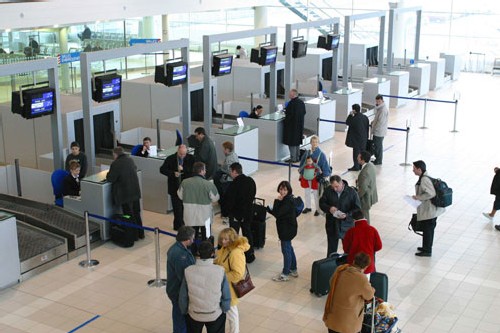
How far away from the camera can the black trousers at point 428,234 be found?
33.8 ft

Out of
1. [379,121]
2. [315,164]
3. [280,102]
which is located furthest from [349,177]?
[280,102]

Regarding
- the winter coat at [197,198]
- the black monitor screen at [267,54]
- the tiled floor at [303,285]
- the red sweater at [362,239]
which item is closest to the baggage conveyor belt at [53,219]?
the tiled floor at [303,285]

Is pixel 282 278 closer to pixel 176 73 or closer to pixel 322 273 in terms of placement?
pixel 322 273

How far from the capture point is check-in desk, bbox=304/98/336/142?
56.5 feet

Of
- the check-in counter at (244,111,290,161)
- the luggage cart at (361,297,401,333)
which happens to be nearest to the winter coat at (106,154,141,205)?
the luggage cart at (361,297,401,333)

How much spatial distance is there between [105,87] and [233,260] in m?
5.75

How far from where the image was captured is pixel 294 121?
603 inches

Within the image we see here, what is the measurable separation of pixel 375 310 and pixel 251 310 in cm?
172

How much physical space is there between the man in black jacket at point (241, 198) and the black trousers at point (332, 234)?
44.0 inches

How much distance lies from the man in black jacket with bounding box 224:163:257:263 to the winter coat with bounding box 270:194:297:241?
2.61 ft

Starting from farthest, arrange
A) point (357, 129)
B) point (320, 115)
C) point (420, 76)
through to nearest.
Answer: point (420, 76)
point (320, 115)
point (357, 129)

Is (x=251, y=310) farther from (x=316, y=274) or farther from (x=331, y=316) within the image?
(x=331, y=316)

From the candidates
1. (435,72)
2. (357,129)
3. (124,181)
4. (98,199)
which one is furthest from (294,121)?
(435,72)

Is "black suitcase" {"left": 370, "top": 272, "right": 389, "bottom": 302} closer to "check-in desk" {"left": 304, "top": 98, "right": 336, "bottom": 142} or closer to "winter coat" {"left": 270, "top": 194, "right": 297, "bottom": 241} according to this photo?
"winter coat" {"left": 270, "top": 194, "right": 297, "bottom": 241}
